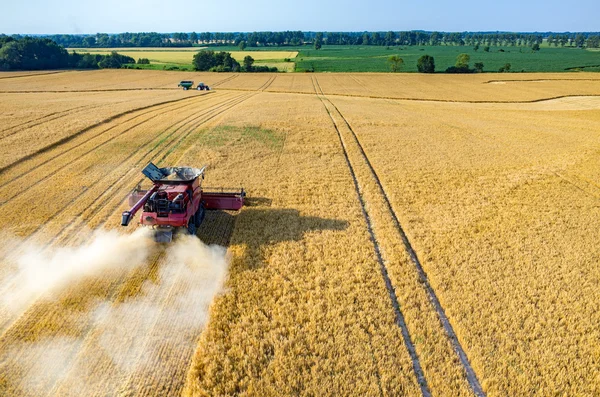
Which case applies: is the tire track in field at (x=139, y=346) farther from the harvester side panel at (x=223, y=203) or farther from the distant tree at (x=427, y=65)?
the distant tree at (x=427, y=65)

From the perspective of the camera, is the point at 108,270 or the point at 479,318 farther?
the point at 108,270

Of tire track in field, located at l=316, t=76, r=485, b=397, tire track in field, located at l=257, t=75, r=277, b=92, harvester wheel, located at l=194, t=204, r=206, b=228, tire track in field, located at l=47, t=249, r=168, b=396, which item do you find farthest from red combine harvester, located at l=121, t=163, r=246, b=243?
tire track in field, located at l=257, t=75, r=277, b=92

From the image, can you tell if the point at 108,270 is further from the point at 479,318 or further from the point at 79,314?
the point at 479,318

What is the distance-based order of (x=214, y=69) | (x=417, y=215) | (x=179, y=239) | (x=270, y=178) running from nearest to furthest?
(x=179, y=239)
(x=417, y=215)
(x=270, y=178)
(x=214, y=69)

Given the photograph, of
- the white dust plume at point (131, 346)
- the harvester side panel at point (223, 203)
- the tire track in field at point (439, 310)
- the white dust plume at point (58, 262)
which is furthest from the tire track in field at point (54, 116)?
the tire track in field at point (439, 310)

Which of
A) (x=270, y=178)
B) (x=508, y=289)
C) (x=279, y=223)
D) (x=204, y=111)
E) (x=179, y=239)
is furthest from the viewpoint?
(x=204, y=111)

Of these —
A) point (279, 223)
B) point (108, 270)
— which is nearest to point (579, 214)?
point (279, 223)

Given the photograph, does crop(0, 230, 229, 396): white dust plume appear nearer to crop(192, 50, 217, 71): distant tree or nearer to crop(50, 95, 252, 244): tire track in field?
crop(50, 95, 252, 244): tire track in field
